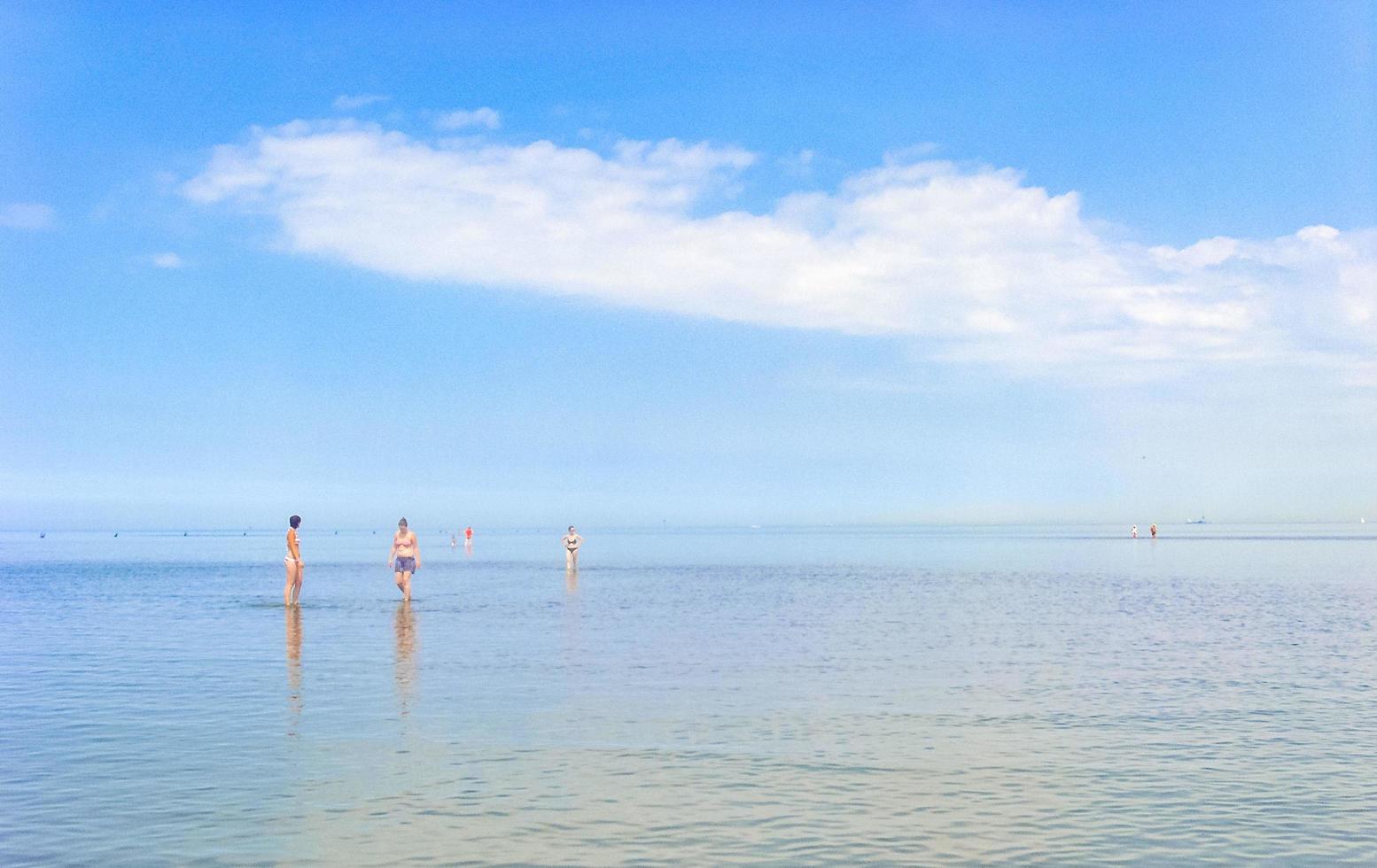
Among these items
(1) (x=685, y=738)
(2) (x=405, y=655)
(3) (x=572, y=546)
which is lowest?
(1) (x=685, y=738)

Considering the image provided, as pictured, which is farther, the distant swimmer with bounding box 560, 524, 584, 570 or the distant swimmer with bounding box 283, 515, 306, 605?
the distant swimmer with bounding box 560, 524, 584, 570

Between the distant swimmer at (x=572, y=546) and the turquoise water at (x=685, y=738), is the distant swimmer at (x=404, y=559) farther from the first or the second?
the distant swimmer at (x=572, y=546)

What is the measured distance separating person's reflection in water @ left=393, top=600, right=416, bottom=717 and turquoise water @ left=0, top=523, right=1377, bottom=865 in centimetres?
14

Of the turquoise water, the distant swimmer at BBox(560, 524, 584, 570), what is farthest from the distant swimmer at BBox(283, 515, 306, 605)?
the distant swimmer at BBox(560, 524, 584, 570)

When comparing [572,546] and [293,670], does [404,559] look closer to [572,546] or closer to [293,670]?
[293,670]

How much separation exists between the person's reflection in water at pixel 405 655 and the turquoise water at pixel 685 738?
0.14 meters

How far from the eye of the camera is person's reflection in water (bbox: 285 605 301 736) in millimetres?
16562

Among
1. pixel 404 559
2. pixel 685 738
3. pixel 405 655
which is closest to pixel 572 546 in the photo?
pixel 404 559

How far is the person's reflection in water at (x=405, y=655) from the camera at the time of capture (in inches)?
722

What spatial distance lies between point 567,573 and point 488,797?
158ft

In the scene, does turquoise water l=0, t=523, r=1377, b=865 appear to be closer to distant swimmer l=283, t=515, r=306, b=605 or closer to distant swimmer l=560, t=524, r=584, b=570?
distant swimmer l=283, t=515, r=306, b=605

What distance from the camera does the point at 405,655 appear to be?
77.4 feet

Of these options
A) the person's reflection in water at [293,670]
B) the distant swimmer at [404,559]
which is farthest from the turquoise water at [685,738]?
the distant swimmer at [404,559]

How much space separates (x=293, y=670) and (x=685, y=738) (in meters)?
9.05
